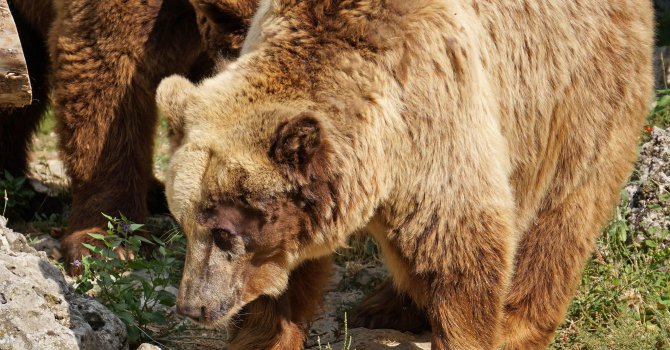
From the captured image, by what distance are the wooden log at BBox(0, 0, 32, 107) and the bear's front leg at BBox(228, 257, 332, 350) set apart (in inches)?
63.2

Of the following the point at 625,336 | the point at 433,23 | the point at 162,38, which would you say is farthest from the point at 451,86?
the point at 162,38

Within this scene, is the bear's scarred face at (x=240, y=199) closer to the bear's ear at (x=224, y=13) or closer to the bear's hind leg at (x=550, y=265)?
the bear's ear at (x=224, y=13)

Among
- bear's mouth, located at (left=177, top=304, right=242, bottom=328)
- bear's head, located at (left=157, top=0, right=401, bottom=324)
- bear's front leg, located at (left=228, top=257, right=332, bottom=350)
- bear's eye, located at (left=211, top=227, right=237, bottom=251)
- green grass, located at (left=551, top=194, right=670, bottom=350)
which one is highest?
bear's head, located at (left=157, top=0, right=401, bottom=324)

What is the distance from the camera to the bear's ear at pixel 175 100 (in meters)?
4.29

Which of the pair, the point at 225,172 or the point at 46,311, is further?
the point at 46,311

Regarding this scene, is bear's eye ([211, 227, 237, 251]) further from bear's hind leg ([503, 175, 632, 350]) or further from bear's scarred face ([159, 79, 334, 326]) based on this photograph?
bear's hind leg ([503, 175, 632, 350])

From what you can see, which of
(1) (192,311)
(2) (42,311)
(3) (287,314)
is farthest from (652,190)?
(2) (42,311)

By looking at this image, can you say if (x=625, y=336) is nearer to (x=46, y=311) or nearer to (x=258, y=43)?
(x=258, y=43)

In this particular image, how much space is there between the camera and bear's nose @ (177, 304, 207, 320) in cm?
423

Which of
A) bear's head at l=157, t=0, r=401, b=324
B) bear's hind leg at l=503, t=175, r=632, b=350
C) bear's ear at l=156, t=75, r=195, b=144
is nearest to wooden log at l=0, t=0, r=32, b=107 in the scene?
bear's ear at l=156, t=75, r=195, b=144

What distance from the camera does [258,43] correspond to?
14.3 ft

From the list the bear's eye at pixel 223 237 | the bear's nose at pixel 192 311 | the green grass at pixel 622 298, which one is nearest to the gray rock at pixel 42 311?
the bear's nose at pixel 192 311

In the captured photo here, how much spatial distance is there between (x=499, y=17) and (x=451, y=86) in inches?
24.7

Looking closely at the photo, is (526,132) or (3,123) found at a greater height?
(526,132)
